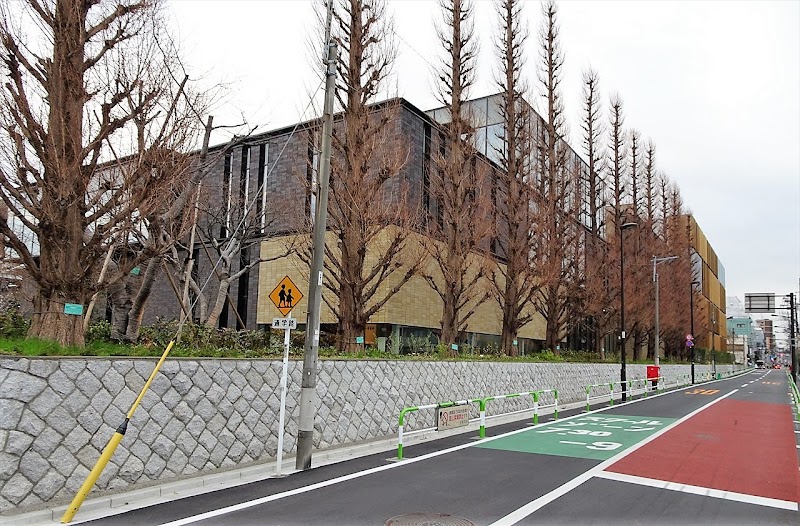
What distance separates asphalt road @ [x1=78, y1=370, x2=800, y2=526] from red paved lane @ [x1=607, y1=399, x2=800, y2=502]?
30 mm

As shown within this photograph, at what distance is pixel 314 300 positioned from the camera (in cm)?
1080

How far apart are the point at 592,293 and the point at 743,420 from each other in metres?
14.8

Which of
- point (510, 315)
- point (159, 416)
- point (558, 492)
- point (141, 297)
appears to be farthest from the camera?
point (510, 315)

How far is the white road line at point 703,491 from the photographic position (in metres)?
8.34

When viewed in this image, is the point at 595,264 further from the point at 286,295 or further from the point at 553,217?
the point at 286,295

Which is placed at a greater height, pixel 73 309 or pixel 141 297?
pixel 141 297

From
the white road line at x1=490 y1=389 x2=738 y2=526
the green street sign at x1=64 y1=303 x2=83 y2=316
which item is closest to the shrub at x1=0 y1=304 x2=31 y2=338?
the green street sign at x1=64 y1=303 x2=83 y2=316

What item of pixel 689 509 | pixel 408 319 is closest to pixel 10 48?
pixel 689 509

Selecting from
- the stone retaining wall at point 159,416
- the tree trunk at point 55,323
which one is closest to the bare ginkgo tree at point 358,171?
the stone retaining wall at point 159,416

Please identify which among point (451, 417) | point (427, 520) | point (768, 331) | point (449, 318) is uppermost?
point (768, 331)

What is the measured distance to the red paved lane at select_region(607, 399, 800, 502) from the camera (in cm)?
966

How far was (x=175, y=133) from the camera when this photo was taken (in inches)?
420

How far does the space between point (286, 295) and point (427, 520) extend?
4.71 m

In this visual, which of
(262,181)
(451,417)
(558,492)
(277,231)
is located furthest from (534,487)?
(262,181)
